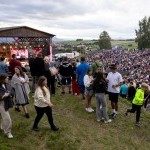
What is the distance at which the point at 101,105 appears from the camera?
39.8ft

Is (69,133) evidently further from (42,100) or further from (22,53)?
(22,53)

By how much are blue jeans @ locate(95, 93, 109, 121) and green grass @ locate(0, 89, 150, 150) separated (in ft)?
0.96

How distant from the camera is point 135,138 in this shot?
11430 millimetres

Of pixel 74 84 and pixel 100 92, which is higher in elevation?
pixel 100 92

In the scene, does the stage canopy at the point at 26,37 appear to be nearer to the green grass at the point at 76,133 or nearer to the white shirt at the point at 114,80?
the green grass at the point at 76,133

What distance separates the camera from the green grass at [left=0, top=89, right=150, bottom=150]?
955 cm

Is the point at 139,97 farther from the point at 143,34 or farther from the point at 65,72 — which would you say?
the point at 143,34

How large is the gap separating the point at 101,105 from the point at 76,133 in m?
1.96

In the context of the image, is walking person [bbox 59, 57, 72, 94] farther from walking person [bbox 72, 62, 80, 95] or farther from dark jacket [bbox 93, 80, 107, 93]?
dark jacket [bbox 93, 80, 107, 93]

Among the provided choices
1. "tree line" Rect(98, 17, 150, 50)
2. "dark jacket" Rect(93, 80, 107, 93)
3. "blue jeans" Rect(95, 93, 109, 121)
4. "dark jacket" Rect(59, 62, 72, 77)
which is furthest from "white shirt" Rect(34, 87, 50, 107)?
"tree line" Rect(98, 17, 150, 50)

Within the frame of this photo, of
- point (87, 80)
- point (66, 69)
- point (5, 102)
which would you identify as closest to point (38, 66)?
point (66, 69)

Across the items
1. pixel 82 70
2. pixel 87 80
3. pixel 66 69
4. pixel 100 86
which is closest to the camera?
pixel 100 86

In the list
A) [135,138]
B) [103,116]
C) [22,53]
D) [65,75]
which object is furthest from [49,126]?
[22,53]

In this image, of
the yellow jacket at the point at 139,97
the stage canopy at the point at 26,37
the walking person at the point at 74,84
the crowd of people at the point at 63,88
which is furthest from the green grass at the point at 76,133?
the stage canopy at the point at 26,37
